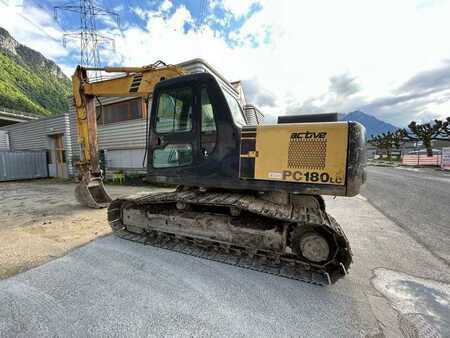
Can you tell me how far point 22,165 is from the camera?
51.0ft

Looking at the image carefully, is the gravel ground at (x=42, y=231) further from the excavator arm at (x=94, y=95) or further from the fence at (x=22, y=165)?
the fence at (x=22, y=165)

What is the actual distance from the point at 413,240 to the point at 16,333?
246 inches

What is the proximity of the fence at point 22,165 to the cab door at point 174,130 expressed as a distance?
708 inches

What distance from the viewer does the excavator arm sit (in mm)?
4711

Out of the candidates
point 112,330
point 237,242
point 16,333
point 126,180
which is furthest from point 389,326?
point 126,180

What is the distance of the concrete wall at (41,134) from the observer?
15.0 meters

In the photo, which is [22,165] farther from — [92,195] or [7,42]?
[7,42]

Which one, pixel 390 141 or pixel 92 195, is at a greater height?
pixel 390 141

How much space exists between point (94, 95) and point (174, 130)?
3936 mm

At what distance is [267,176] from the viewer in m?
2.96

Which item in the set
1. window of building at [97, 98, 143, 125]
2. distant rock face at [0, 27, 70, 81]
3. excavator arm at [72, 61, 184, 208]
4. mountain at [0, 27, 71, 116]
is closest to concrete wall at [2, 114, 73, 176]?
window of building at [97, 98, 143, 125]

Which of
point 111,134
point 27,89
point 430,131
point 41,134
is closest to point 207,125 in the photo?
point 111,134

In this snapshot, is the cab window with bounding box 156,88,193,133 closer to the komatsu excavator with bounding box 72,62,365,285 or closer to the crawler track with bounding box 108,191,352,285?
the komatsu excavator with bounding box 72,62,365,285

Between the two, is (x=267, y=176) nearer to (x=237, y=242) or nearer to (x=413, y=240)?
(x=237, y=242)
